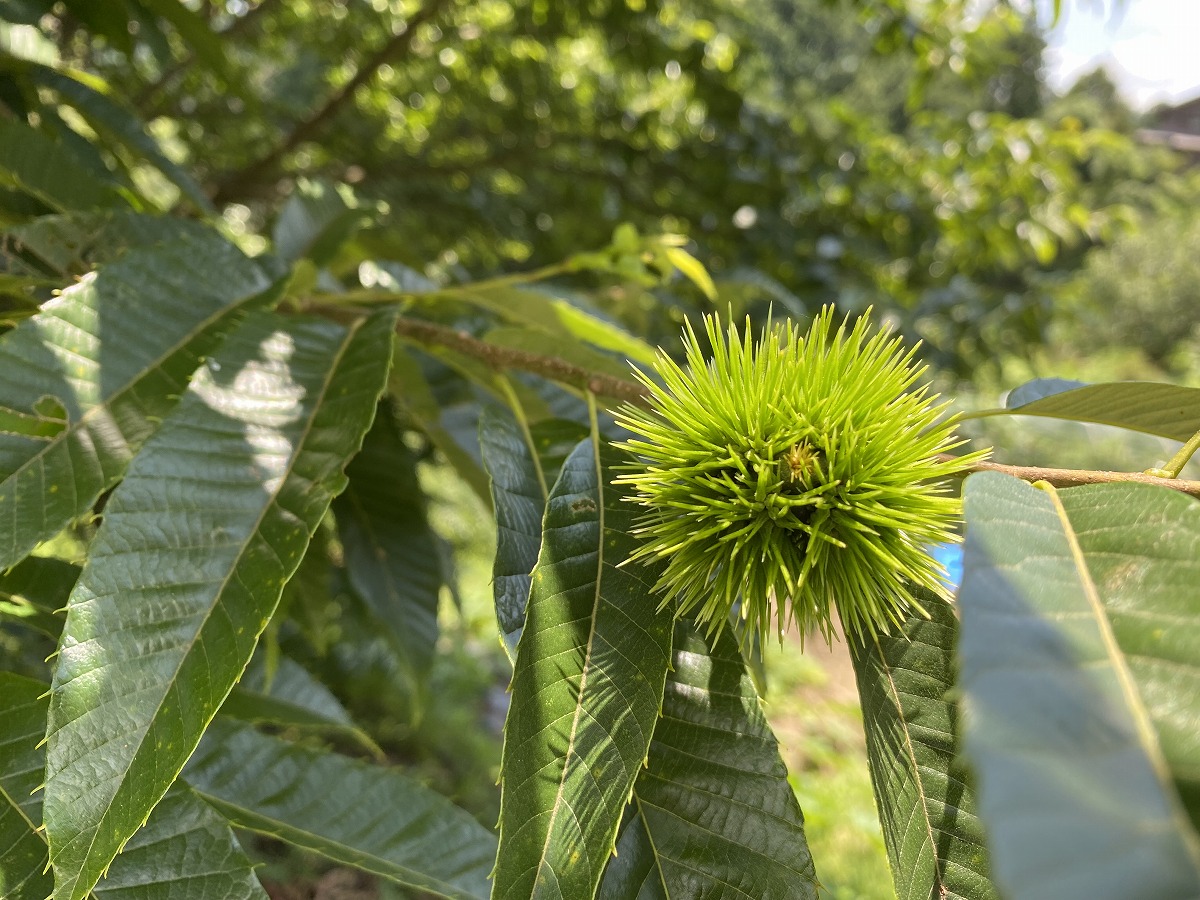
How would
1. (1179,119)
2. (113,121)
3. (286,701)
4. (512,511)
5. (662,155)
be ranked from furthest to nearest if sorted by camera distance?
1. (1179,119)
2. (662,155)
3. (113,121)
4. (286,701)
5. (512,511)

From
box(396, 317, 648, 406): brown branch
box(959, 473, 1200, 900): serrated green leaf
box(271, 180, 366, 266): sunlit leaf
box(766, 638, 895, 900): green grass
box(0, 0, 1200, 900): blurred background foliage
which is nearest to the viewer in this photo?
box(959, 473, 1200, 900): serrated green leaf

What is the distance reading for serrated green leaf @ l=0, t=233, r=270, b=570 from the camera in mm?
583

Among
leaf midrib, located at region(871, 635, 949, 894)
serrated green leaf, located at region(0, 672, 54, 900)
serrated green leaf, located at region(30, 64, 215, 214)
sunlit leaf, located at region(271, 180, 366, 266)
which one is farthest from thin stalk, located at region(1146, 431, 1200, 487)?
serrated green leaf, located at region(30, 64, 215, 214)

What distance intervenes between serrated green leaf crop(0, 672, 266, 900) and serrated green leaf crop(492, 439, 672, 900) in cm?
25

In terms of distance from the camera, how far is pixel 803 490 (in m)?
0.52

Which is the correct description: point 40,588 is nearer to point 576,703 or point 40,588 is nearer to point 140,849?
point 140,849

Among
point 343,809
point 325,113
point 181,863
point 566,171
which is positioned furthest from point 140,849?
point 566,171

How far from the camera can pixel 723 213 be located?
7.37ft

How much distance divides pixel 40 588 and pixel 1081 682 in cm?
Result: 87

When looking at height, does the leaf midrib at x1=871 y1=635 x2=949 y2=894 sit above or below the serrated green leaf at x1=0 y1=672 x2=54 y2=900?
above

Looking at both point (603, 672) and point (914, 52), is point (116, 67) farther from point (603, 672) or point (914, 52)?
point (603, 672)

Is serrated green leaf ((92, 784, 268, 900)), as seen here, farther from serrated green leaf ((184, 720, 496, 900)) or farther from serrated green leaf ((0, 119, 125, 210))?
serrated green leaf ((0, 119, 125, 210))

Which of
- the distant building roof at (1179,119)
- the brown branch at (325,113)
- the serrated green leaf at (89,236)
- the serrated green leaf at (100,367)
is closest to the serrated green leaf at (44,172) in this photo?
the serrated green leaf at (89,236)

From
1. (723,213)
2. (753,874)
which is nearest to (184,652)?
(753,874)
